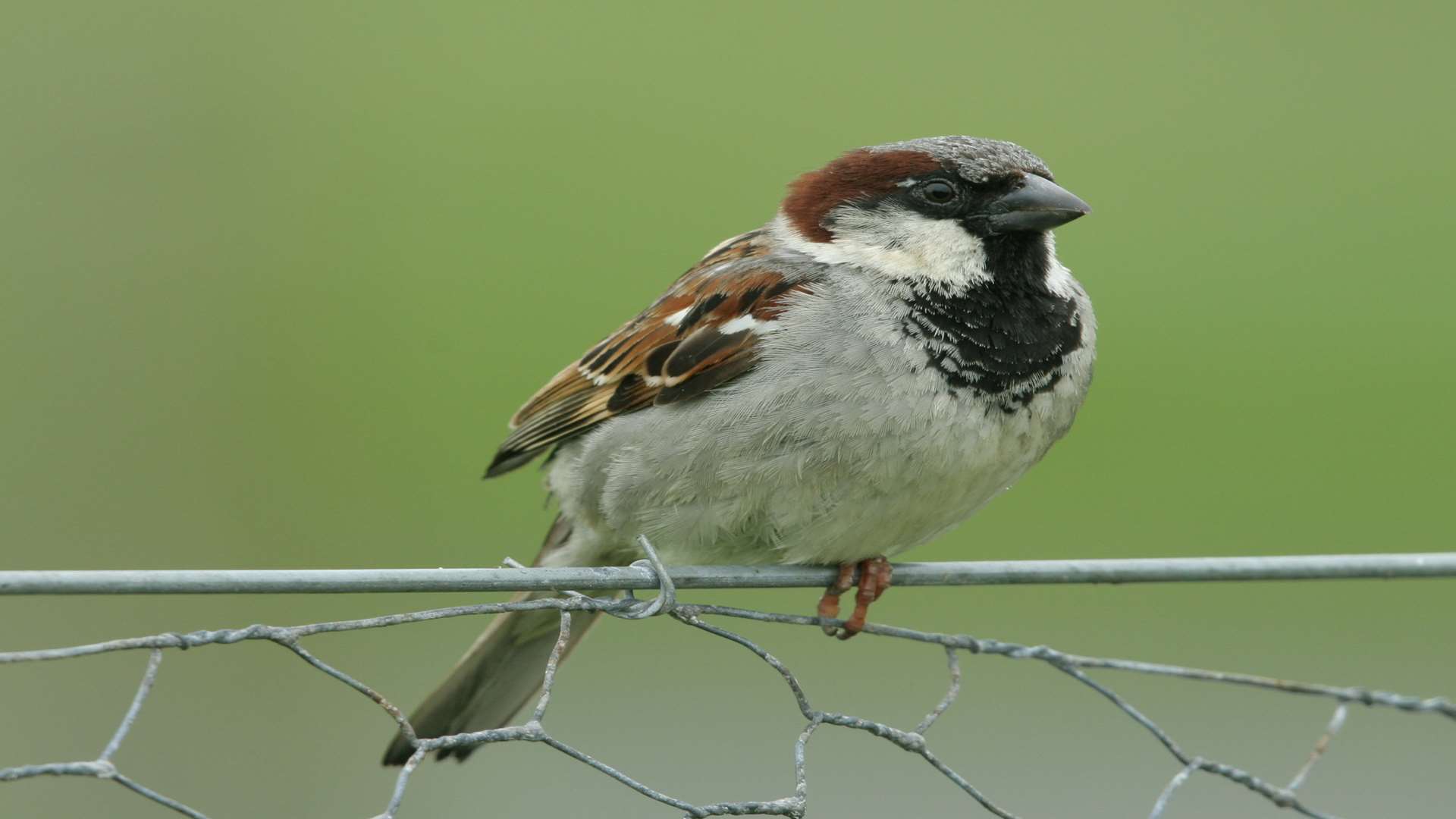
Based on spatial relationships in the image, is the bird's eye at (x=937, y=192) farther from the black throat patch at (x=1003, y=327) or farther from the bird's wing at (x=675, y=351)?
the bird's wing at (x=675, y=351)

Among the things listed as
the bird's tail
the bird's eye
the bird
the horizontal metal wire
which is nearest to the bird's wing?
the bird

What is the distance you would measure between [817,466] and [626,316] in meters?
2.24

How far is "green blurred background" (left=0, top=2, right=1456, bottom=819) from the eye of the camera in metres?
3.34

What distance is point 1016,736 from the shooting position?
3.33 m

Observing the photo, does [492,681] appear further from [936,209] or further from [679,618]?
[936,209]

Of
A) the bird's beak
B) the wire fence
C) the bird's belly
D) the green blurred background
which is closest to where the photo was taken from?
the wire fence


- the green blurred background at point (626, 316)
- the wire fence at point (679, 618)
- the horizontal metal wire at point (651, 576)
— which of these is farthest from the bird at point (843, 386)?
the green blurred background at point (626, 316)

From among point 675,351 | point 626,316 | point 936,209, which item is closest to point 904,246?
point 936,209

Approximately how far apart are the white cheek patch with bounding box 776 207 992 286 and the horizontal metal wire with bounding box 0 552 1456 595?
0.48 meters

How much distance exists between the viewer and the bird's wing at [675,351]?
231 centimetres

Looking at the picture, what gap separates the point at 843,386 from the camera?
215 cm

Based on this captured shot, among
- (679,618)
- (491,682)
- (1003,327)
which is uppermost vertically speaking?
(1003,327)

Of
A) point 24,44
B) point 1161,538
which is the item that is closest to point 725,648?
point 1161,538

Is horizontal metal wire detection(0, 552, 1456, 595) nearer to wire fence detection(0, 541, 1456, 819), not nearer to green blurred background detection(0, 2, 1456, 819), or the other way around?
wire fence detection(0, 541, 1456, 819)
